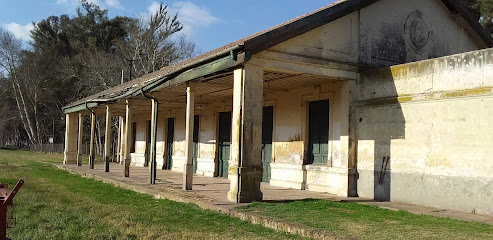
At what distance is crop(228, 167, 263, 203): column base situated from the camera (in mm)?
8852

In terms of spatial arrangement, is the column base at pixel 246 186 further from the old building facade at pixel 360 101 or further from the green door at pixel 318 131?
the green door at pixel 318 131

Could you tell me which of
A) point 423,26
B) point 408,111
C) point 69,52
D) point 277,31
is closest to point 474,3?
point 423,26

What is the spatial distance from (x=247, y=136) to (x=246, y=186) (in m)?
1.03

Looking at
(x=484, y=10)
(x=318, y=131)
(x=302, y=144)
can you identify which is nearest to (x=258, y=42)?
(x=318, y=131)

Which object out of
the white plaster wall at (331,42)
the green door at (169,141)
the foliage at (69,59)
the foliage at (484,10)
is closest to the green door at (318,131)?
the white plaster wall at (331,42)

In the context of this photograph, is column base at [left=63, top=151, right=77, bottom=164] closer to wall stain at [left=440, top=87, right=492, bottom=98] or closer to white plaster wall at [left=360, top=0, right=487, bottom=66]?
white plaster wall at [left=360, top=0, right=487, bottom=66]

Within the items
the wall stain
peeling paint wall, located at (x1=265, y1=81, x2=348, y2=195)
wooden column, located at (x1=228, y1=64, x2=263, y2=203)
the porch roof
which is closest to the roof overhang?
the porch roof

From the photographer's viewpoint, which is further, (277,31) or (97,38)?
(97,38)

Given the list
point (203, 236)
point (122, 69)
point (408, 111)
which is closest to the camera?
point (203, 236)

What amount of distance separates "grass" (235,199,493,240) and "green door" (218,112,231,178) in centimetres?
716

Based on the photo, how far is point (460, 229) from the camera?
6.66 m

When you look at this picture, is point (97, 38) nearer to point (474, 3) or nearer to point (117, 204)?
point (474, 3)

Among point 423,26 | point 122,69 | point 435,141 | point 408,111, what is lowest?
point 435,141

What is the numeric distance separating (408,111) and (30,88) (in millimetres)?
40255
